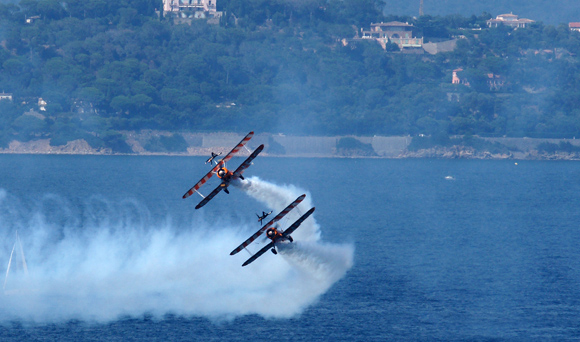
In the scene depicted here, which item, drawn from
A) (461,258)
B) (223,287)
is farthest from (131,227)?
(461,258)

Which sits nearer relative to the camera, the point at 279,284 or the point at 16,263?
the point at 279,284

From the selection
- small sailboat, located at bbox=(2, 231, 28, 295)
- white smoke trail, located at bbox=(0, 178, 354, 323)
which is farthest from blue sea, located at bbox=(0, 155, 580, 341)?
small sailboat, located at bbox=(2, 231, 28, 295)

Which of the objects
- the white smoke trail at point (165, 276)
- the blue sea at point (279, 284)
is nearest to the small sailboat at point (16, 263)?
the white smoke trail at point (165, 276)

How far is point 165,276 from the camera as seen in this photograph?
97.3 metres

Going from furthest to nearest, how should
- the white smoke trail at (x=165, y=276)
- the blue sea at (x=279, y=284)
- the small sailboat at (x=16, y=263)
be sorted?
the small sailboat at (x=16, y=263) < the white smoke trail at (x=165, y=276) < the blue sea at (x=279, y=284)

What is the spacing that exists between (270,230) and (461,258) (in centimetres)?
5652

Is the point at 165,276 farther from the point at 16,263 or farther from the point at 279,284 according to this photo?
the point at 16,263

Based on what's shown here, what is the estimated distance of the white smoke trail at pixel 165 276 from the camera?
8606 cm

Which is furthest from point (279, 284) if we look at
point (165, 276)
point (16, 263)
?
point (16, 263)

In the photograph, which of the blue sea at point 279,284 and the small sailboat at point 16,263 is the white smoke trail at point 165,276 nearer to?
the blue sea at point 279,284

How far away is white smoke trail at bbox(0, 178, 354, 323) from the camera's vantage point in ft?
282

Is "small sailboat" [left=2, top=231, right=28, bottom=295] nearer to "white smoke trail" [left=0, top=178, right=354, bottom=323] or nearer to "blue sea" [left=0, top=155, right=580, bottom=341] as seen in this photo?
"white smoke trail" [left=0, top=178, right=354, bottom=323]

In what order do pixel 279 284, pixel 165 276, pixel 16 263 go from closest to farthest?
pixel 279 284
pixel 16 263
pixel 165 276

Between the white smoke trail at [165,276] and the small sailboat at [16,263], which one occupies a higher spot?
the small sailboat at [16,263]
